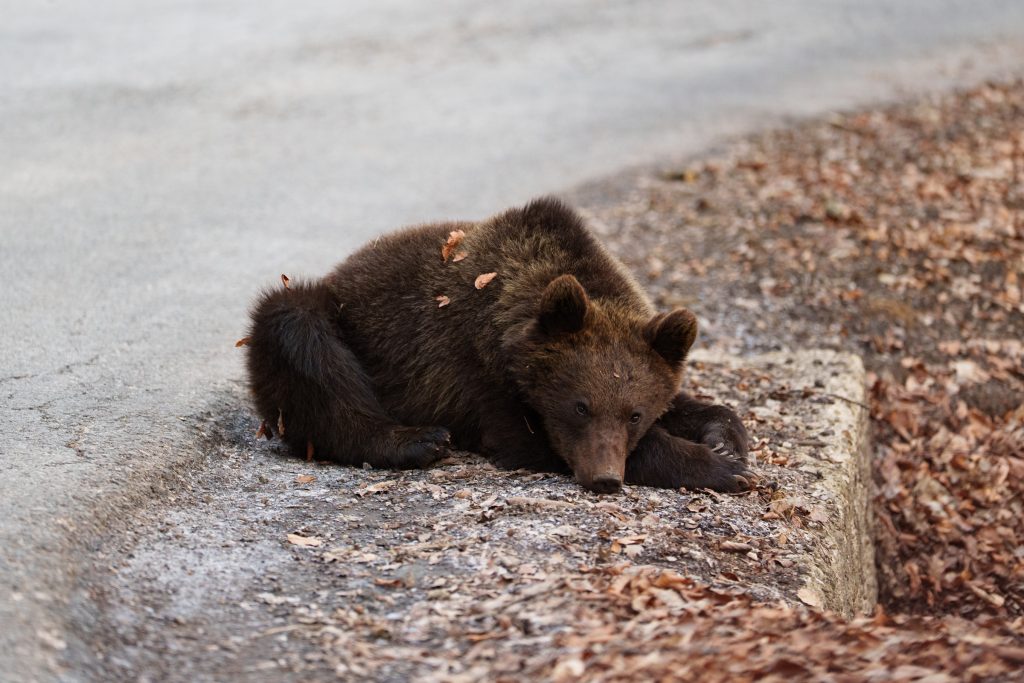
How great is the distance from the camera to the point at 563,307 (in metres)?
5.50

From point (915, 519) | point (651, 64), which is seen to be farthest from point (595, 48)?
point (915, 519)

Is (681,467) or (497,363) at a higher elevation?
(497,363)

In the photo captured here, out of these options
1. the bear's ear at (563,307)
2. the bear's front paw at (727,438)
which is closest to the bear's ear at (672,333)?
the bear's ear at (563,307)

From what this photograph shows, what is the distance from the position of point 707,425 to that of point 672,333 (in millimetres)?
682

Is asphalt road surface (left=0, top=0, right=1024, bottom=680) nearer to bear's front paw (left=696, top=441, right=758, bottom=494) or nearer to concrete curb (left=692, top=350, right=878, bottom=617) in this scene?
bear's front paw (left=696, top=441, right=758, bottom=494)

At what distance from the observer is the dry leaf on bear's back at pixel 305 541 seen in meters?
4.79

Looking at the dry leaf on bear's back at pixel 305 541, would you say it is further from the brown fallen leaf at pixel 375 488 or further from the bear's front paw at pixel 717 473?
the bear's front paw at pixel 717 473

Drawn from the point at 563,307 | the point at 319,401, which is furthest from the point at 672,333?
the point at 319,401

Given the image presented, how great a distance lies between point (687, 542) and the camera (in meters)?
4.99

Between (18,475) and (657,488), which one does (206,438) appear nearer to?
(18,475)

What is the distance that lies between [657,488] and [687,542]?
68 cm

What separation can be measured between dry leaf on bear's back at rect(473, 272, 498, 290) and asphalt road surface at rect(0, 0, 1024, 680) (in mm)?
1691

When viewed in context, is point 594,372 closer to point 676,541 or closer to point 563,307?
point 563,307

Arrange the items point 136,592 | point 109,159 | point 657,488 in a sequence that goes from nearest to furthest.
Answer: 1. point 136,592
2. point 657,488
3. point 109,159
